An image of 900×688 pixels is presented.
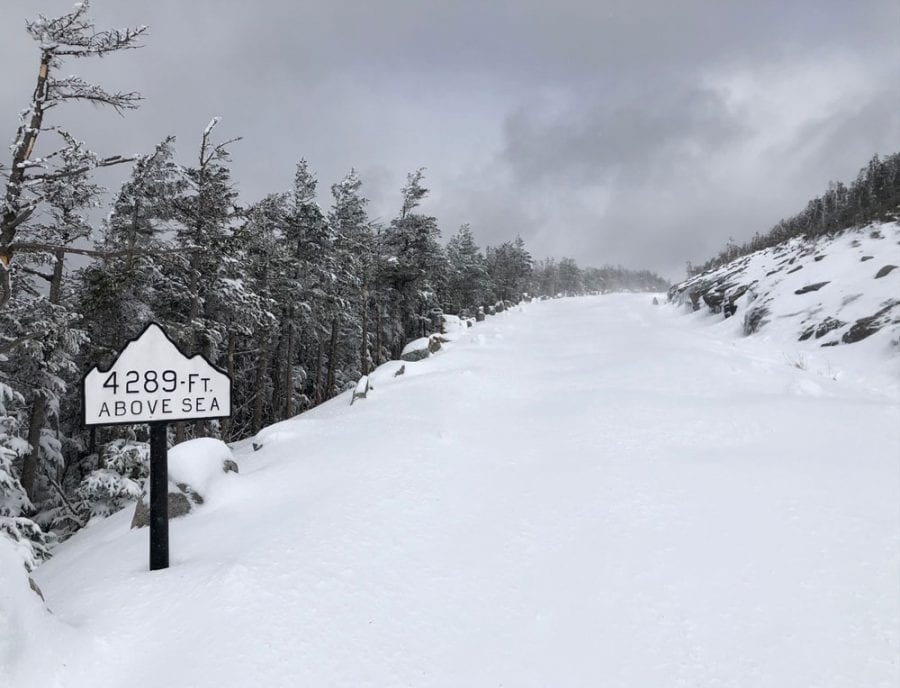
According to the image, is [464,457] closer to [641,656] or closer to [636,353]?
[641,656]

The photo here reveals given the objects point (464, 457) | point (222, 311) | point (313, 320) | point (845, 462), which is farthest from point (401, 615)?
point (313, 320)

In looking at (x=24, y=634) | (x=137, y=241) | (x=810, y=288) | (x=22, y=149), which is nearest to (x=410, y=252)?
(x=137, y=241)

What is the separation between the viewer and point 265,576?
4043 millimetres

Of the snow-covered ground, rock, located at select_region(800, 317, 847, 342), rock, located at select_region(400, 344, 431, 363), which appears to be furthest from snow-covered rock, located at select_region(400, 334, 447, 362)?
rock, located at select_region(800, 317, 847, 342)

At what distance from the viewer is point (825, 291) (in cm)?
1922

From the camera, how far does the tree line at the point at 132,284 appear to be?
255 inches

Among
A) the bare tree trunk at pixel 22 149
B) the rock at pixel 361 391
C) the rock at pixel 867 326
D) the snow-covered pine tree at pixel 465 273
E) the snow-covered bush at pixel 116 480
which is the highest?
the snow-covered pine tree at pixel 465 273

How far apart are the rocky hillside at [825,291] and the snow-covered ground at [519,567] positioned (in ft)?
28.6

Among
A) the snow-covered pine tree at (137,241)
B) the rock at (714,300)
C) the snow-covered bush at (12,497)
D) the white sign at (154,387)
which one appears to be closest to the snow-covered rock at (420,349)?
the snow-covered pine tree at (137,241)

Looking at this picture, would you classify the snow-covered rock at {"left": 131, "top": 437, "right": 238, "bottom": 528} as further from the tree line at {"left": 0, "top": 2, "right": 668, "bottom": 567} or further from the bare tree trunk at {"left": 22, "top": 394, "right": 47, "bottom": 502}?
the bare tree trunk at {"left": 22, "top": 394, "right": 47, "bottom": 502}

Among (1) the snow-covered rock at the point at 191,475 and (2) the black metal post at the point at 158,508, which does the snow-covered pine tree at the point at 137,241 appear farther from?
(2) the black metal post at the point at 158,508

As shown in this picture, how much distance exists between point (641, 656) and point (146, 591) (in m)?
4.04

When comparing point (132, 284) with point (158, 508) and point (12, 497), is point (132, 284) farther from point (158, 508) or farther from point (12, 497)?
point (158, 508)

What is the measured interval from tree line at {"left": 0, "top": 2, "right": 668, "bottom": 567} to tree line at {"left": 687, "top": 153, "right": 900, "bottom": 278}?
989 inches
